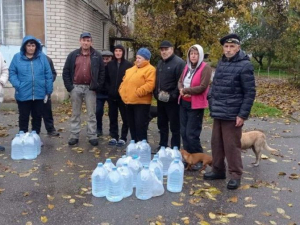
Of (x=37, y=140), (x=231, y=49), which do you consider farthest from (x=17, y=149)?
(x=231, y=49)

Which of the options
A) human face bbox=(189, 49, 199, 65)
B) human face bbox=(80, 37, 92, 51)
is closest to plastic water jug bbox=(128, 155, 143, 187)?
human face bbox=(189, 49, 199, 65)

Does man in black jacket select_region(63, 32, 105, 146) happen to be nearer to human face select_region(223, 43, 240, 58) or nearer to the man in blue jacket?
the man in blue jacket

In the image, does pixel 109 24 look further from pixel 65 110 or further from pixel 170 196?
pixel 170 196

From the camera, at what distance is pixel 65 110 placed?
9.88m

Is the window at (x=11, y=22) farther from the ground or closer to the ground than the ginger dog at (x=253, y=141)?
farther from the ground

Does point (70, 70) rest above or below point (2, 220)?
above

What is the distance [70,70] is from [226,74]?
3026 mm

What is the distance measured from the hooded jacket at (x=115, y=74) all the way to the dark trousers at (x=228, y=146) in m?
2.24

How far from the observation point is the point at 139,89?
18.5ft

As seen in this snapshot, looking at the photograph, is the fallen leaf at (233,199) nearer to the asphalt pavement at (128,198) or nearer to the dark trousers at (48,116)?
the asphalt pavement at (128,198)

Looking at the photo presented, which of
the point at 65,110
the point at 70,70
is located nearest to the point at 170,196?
the point at 70,70

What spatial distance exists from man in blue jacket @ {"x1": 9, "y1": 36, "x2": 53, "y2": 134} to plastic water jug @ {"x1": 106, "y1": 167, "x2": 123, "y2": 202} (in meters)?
2.74

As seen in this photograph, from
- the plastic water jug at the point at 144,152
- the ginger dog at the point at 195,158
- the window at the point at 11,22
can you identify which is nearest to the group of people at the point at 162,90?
the ginger dog at the point at 195,158

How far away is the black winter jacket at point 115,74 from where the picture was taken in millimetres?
6285
